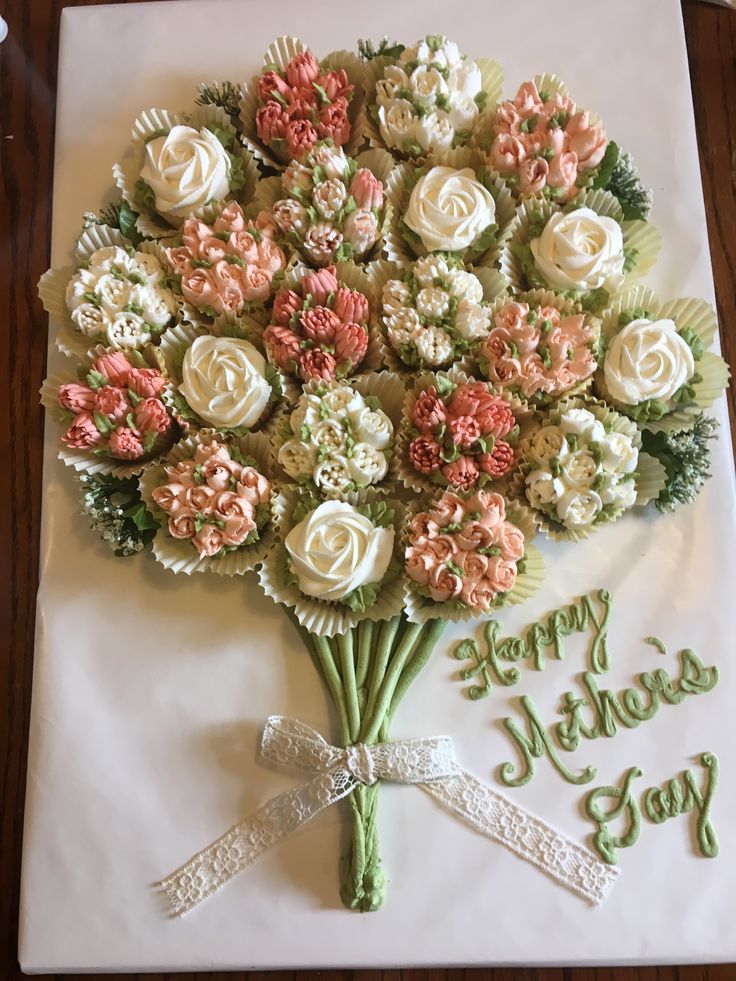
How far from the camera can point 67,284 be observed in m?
1.26

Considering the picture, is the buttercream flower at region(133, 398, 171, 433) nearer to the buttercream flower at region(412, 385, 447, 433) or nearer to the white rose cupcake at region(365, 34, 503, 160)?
the buttercream flower at region(412, 385, 447, 433)

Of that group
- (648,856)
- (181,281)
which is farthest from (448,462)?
(648,856)

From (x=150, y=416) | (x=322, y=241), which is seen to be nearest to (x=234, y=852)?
(x=150, y=416)

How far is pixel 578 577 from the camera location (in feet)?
3.91

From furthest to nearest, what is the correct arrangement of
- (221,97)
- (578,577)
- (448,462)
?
(221,97), (578,577), (448,462)

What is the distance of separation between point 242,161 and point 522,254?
0.46 metres

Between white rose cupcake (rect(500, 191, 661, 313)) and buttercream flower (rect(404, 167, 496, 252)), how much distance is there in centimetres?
6

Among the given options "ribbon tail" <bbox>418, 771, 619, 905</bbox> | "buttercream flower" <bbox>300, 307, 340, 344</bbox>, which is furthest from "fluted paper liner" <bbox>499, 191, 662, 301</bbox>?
"ribbon tail" <bbox>418, 771, 619, 905</bbox>

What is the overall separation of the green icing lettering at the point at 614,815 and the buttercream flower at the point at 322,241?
828mm

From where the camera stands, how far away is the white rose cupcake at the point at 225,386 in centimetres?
112

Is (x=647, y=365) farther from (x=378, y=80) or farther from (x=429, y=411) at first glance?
(x=378, y=80)

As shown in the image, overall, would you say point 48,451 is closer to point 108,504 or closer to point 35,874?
point 108,504

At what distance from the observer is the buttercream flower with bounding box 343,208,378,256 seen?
1184mm

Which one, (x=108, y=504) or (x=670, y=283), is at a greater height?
(x=670, y=283)
